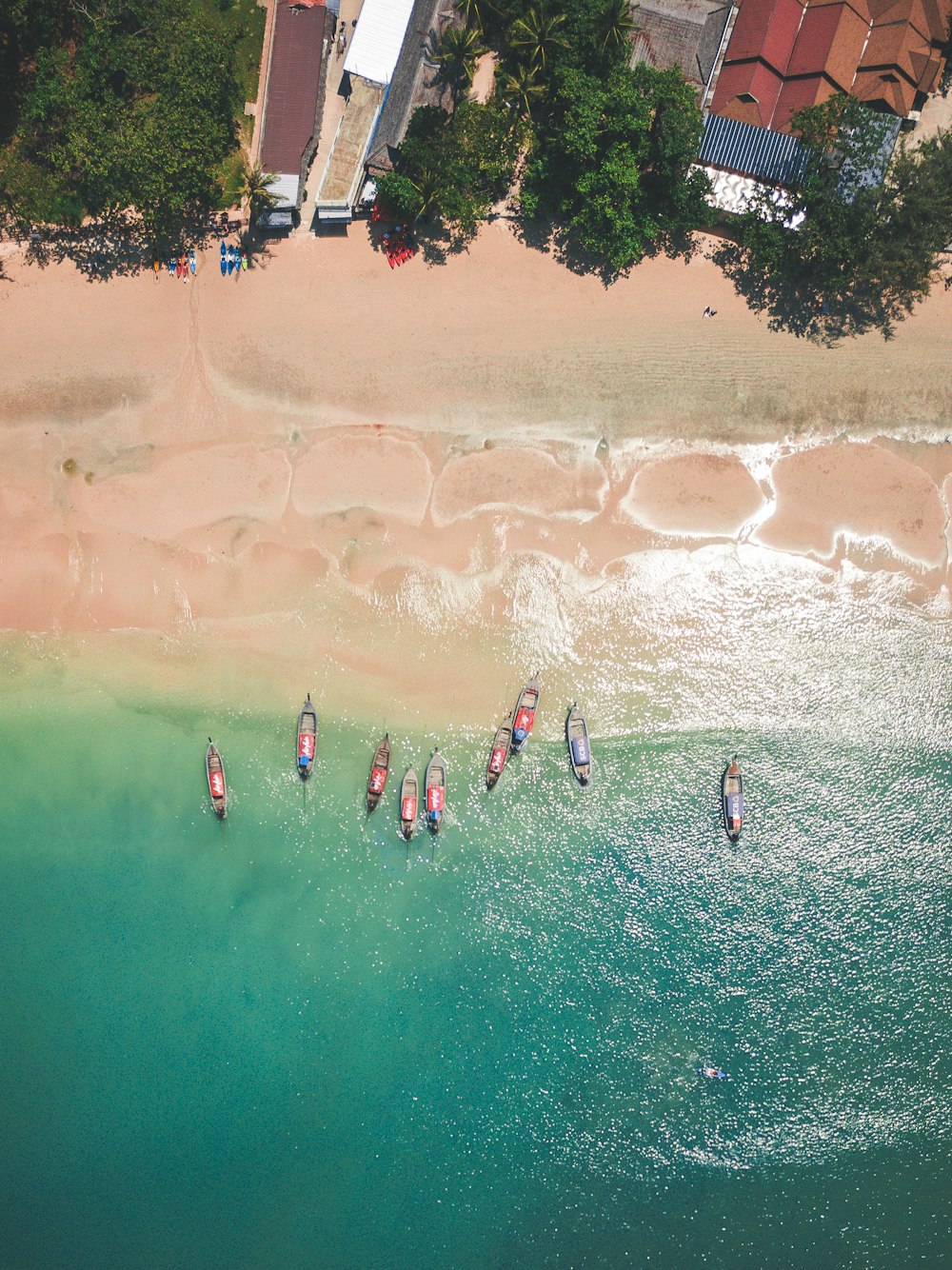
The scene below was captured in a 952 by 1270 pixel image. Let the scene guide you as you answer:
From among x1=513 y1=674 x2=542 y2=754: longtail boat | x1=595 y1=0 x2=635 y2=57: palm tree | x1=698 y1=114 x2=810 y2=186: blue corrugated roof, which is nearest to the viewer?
x1=595 y1=0 x2=635 y2=57: palm tree

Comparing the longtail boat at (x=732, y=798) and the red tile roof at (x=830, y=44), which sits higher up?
the red tile roof at (x=830, y=44)

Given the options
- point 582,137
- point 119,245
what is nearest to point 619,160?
point 582,137

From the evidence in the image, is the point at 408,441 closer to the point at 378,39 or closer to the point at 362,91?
the point at 362,91

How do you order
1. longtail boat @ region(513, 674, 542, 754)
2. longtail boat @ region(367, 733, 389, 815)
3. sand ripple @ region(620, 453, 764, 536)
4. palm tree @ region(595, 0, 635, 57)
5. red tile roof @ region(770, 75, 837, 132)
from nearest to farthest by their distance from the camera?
palm tree @ region(595, 0, 635, 57) → red tile roof @ region(770, 75, 837, 132) → longtail boat @ region(513, 674, 542, 754) → sand ripple @ region(620, 453, 764, 536) → longtail boat @ region(367, 733, 389, 815)

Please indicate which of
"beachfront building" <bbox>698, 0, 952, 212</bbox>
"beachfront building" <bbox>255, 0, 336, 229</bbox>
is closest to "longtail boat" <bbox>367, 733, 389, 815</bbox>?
"beachfront building" <bbox>255, 0, 336, 229</bbox>

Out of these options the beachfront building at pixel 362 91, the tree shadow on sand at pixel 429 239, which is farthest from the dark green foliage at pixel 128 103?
the tree shadow on sand at pixel 429 239

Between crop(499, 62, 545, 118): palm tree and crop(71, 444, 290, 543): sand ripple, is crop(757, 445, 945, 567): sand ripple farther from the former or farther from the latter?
crop(71, 444, 290, 543): sand ripple

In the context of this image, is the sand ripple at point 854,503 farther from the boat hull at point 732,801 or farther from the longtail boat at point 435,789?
the longtail boat at point 435,789
